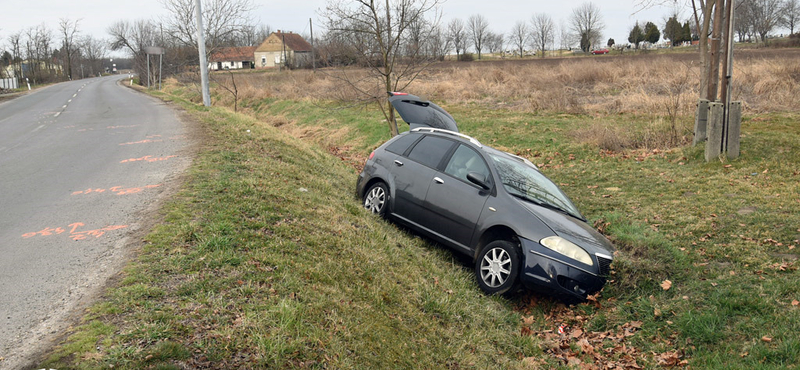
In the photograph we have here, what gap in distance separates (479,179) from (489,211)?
0.43 meters

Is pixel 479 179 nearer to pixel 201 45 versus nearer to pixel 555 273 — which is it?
pixel 555 273

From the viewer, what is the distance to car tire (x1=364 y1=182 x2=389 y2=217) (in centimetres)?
800

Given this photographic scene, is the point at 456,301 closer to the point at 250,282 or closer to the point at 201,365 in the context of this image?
the point at 250,282

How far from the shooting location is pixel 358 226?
277 inches

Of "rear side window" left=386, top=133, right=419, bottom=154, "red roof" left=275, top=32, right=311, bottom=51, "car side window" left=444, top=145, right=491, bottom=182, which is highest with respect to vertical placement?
"red roof" left=275, top=32, right=311, bottom=51

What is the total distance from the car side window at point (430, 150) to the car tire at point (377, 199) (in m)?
0.67

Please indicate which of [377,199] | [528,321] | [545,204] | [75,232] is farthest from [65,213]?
[545,204]

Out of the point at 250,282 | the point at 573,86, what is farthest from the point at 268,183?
the point at 573,86

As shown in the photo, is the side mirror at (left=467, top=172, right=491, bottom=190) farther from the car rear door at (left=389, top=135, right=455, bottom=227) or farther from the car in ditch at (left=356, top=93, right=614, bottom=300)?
the car rear door at (left=389, top=135, right=455, bottom=227)

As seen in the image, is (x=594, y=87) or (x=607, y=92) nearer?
(x=607, y=92)

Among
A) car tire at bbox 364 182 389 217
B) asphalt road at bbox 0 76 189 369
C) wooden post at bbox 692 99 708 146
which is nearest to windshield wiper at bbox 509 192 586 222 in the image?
car tire at bbox 364 182 389 217

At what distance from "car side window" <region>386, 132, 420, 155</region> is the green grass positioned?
120 cm

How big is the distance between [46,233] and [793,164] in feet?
40.1

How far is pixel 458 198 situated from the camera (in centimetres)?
694
